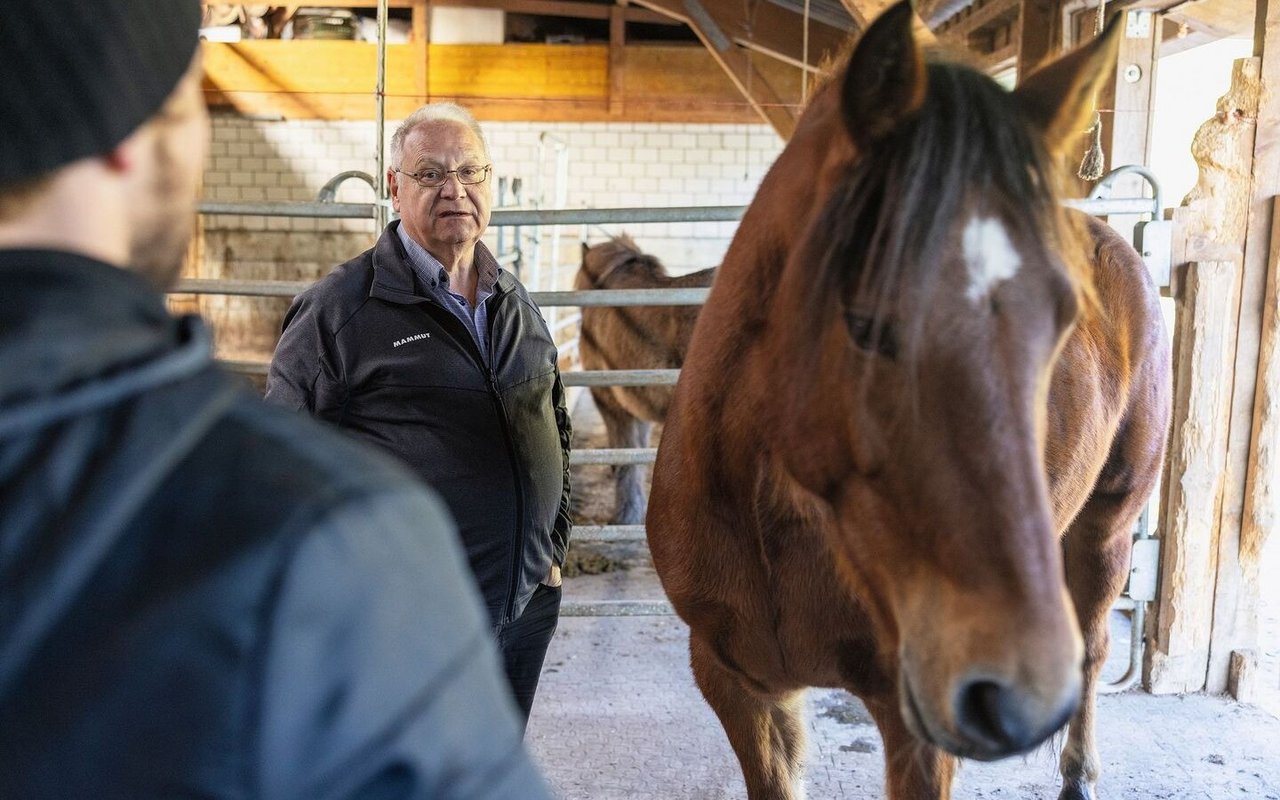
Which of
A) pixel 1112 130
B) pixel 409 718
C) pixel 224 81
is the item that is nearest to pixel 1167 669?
pixel 1112 130

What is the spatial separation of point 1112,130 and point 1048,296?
10.0ft

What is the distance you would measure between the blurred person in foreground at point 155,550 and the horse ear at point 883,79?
827 mm

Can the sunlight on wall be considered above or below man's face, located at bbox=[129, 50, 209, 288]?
above

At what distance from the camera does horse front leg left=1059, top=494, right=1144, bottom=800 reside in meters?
2.69

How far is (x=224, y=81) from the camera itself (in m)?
Answer: 12.0

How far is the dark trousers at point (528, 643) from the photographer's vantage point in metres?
2.22

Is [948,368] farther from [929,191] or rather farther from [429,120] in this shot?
[429,120]

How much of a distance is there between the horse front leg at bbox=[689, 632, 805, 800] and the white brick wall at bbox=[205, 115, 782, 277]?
10025mm

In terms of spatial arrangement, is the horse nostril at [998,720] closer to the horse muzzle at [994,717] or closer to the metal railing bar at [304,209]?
the horse muzzle at [994,717]

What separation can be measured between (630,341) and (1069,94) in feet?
14.2

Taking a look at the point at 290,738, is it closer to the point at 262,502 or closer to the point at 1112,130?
the point at 262,502

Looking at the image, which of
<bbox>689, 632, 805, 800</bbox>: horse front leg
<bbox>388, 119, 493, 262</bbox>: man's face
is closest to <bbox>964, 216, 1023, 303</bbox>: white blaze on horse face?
<bbox>689, 632, 805, 800</bbox>: horse front leg

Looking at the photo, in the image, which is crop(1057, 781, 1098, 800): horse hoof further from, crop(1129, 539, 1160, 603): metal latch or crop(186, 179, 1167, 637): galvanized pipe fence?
crop(1129, 539, 1160, 603): metal latch

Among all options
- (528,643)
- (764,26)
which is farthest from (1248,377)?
(764,26)
